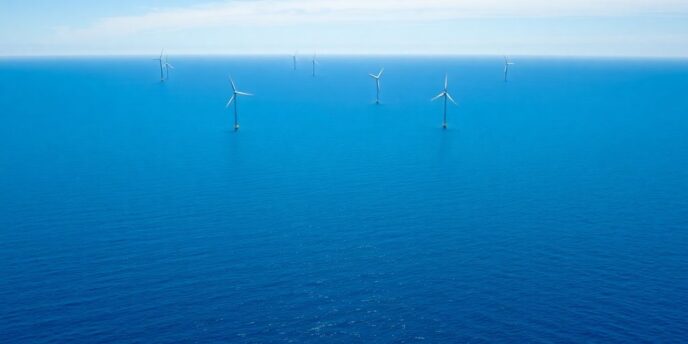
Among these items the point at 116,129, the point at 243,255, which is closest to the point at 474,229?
the point at 243,255

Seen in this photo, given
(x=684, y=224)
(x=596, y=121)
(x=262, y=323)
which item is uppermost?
(x=596, y=121)

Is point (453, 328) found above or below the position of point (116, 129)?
below

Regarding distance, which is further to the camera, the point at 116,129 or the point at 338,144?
the point at 116,129

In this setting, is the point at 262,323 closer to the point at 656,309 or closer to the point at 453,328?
the point at 453,328

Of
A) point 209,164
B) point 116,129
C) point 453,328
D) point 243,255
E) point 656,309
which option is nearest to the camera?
point 453,328

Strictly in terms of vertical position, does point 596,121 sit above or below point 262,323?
above

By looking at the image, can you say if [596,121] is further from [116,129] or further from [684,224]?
[116,129]

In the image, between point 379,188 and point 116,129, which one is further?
point 116,129

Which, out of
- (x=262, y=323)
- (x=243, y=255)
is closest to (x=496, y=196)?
(x=243, y=255)

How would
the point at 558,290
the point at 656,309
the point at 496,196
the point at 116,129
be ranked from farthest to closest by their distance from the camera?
the point at 116,129
the point at 496,196
the point at 558,290
the point at 656,309
